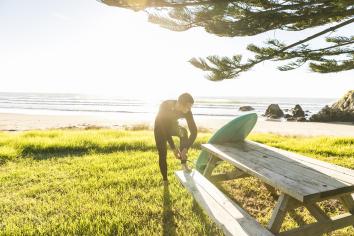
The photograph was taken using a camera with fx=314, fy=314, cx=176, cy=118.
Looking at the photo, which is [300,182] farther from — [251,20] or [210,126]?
[210,126]

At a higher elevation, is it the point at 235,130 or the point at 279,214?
the point at 235,130

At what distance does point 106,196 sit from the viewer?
15.4 feet

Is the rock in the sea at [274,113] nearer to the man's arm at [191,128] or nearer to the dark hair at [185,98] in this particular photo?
the man's arm at [191,128]

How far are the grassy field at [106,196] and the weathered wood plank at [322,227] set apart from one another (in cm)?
63

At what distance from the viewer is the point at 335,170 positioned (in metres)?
3.08

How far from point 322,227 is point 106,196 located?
2998 millimetres

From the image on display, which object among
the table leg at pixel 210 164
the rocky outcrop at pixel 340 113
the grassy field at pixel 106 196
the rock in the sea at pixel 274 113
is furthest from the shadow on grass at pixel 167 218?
the rock in the sea at pixel 274 113

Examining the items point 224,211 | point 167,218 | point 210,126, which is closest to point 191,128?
point 167,218

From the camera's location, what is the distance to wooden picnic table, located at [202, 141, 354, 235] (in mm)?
2496

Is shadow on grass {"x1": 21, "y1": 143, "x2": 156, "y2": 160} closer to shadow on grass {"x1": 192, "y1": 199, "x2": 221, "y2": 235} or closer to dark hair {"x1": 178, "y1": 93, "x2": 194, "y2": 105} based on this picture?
dark hair {"x1": 178, "y1": 93, "x2": 194, "y2": 105}

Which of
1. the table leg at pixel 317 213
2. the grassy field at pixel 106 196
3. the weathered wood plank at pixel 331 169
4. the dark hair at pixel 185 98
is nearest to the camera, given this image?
the weathered wood plank at pixel 331 169

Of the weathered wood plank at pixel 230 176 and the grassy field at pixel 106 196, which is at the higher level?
the weathered wood plank at pixel 230 176

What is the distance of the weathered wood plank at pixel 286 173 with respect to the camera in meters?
2.44

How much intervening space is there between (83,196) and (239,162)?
2567 millimetres
